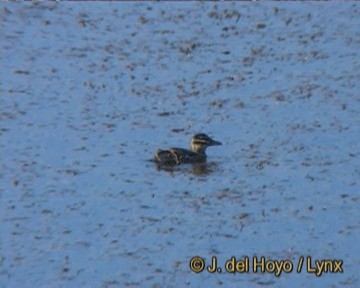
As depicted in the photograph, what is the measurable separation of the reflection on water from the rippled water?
0.05 metres

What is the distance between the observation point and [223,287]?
48.2 feet

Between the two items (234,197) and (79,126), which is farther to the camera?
(79,126)

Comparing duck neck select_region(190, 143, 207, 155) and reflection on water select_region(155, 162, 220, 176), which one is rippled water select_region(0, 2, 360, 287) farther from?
duck neck select_region(190, 143, 207, 155)

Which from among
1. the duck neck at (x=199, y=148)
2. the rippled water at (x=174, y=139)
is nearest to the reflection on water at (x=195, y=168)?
the rippled water at (x=174, y=139)

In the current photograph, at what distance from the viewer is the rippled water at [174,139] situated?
15.6 metres

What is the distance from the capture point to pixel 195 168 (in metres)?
19.5

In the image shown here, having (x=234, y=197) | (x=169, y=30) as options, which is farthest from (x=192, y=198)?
(x=169, y=30)

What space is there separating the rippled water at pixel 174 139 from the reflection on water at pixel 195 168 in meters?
0.05

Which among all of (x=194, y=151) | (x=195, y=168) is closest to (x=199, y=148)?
(x=194, y=151)

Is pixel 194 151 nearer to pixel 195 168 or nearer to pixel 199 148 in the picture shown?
pixel 199 148

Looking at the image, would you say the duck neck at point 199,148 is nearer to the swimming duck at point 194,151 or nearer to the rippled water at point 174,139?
the swimming duck at point 194,151

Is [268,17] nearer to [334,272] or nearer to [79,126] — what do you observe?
[79,126]

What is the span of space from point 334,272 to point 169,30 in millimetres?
9946

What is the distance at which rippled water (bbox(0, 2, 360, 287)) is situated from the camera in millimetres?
15586
